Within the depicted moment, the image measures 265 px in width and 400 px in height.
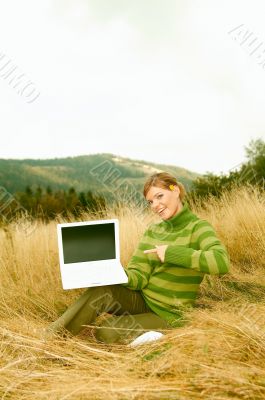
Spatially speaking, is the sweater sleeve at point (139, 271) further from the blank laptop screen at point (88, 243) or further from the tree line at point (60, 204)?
the tree line at point (60, 204)

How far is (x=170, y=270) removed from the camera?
2.92m

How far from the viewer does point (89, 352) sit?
114 inches

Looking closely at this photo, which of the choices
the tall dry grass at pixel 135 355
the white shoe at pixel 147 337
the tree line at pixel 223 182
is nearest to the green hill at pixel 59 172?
the tree line at pixel 223 182

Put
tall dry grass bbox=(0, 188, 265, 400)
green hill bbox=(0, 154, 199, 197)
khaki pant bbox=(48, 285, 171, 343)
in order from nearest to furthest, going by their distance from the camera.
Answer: tall dry grass bbox=(0, 188, 265, 400) < khaki pant bbox=(48, 285, 171, 343) < green hill bbox=(0, 154, 199, 197)

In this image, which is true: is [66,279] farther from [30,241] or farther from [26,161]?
[26,161]

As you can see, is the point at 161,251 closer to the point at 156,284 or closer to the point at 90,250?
the point at 156,284

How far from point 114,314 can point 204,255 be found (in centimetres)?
77

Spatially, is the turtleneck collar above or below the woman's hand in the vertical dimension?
above

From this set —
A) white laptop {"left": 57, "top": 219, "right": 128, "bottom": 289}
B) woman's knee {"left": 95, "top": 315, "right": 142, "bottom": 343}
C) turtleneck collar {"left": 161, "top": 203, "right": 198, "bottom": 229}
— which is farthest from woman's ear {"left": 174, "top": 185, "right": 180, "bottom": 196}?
woman's knee {"left": 95, "top": 315, "right": 142, "bottom": 343}

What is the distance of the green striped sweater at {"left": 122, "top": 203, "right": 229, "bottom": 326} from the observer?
9.38ft

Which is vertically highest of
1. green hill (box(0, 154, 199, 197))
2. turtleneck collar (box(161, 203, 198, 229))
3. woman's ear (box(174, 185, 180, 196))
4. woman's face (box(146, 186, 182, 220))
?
green hill (box(0, 154, 199, 197))

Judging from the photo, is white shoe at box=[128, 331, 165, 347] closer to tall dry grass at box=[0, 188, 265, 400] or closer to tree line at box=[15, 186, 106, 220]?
tall dry grass at box=[0, 188, 265, 400]

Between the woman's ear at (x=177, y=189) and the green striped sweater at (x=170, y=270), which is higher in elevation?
the woman's ear at (x=177, y=189)

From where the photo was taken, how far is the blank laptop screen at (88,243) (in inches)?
113
